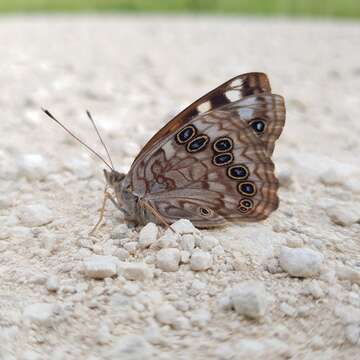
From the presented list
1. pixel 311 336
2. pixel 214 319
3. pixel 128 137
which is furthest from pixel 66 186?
pixel 311 336

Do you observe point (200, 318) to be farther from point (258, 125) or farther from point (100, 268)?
point (258, 125)

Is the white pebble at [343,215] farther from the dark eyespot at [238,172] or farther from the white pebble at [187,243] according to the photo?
the white pebble at [187,243]

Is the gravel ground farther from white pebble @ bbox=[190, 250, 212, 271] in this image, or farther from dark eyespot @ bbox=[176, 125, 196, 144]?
dark eyespot @ bbox=[176, 125, 196, 144]

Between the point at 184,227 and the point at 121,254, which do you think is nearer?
the point at 121,254

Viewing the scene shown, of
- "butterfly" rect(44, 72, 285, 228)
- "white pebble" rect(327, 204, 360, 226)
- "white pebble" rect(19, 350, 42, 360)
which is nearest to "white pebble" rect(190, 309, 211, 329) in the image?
"white pebble" rect(19, 350, 42, 360)

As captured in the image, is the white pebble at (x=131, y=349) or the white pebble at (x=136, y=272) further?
the white pebble at (x=136, y=272)

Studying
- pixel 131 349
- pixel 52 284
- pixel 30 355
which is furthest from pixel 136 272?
pixel 30 355

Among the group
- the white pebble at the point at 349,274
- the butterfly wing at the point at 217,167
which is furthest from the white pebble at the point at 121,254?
the white pebble at the point at 349,274
